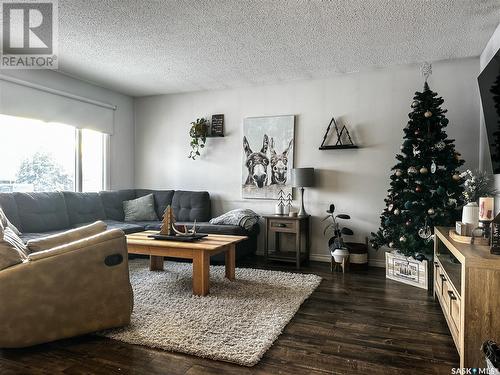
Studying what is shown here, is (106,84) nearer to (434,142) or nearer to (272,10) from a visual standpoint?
(272,10)

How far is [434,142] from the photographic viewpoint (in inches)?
133

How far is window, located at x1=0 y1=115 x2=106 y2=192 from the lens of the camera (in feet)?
12.8

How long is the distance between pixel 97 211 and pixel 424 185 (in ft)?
13.0

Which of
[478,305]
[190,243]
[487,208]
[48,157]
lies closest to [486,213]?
[487,208]

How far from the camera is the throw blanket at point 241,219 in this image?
4.30 meters

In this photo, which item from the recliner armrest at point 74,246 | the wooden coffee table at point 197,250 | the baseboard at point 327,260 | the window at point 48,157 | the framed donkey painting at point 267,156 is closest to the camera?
the recliner armrest at point 74,246

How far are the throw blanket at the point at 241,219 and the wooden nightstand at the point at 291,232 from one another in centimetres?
21

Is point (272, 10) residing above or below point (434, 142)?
above

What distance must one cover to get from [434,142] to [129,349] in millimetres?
3249

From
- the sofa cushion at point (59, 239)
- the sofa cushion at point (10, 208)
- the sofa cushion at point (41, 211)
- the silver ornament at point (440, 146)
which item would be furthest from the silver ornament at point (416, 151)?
the sofa cushion at point (10, 208)

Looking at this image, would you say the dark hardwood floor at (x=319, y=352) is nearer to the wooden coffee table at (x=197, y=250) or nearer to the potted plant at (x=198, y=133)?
the wooden coffee table at (x=197, y=250)

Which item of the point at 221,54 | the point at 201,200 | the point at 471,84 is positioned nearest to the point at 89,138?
the point at 201,200

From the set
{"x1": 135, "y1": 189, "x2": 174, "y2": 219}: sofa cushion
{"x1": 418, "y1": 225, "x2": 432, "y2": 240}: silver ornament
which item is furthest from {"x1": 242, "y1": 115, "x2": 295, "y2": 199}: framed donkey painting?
{"x1": 418, "y1": 225, "x2": 432, "y2": 240}: silver ornament

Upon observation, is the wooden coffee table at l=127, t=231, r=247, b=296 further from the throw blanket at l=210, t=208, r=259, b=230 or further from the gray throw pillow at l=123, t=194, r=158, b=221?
the gray throw pillow at l=123, t=194, r=158, b=221
